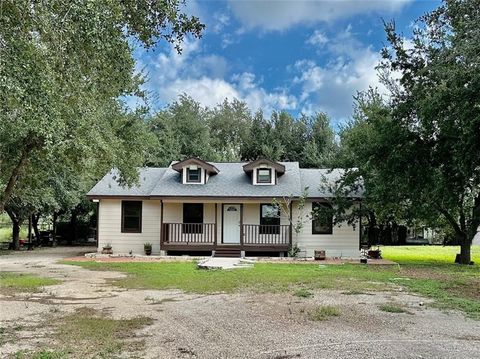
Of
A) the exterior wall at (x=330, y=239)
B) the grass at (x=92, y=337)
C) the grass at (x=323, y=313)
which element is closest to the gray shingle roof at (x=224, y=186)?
the exterior wall at (x=330, y=239)

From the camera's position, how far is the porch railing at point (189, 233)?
2086 centimetres

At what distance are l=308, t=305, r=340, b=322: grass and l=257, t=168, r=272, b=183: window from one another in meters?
13.6

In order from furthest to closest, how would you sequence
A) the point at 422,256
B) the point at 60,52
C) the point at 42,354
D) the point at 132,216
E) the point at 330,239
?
the point at 422,256, the point at 132,216, the point at 330,239, the point at 42,354, the point at 60,52

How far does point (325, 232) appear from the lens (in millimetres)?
21172

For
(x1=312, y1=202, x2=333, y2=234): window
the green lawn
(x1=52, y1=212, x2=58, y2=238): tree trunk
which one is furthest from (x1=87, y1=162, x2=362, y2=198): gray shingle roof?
(x1=52, y1=212, x2=58, y2=238): tree trunk

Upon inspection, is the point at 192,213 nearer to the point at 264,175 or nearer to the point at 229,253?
the point at 229,253

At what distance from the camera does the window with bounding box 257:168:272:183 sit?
22.0 metres

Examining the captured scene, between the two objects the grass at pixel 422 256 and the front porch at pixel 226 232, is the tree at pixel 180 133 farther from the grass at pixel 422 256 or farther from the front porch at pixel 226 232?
the grass at pixel 422 256

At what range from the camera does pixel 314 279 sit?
42.0 feet

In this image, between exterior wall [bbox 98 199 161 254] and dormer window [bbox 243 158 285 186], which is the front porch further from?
dormer window [bbox 243 158 285 186]

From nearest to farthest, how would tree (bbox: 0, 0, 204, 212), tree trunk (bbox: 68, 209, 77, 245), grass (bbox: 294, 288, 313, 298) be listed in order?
1. tree (bbox: 0, 0, 204, 212)
2. grass (bbox: 294, 288, 313, 298)
3. tree trunk (bbox: 68, 209, 77, 245)

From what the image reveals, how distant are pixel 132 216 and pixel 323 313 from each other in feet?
50.4

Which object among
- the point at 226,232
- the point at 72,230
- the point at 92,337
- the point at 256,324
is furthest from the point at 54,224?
the point at 256,324

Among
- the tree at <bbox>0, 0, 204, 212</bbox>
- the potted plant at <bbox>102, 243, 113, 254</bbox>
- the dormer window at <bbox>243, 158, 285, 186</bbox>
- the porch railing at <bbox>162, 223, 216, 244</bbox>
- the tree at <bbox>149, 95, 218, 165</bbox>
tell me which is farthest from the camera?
the tree at <bbox>149, 95, 218, 165</bbox>
